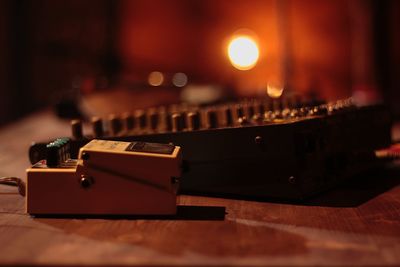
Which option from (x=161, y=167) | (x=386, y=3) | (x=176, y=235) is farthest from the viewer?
(x=386, y=3)

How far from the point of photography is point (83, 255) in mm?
993

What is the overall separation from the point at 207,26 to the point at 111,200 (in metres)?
3.94

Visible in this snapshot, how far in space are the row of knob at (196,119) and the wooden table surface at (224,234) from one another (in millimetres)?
241

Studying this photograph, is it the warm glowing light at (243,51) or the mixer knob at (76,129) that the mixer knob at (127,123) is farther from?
the warm glowing light at (243,51)

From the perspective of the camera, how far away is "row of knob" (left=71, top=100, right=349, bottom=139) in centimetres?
157

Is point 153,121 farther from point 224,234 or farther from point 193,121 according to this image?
point 224,234

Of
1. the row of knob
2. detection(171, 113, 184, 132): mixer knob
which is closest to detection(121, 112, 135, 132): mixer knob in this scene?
the row of knob

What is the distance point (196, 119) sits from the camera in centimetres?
156

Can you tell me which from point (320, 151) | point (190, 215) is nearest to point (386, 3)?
point (320, 151)

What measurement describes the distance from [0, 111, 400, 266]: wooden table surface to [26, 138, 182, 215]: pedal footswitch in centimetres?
3

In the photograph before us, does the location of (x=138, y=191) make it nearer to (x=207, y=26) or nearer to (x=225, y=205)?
(x=225, y=205)

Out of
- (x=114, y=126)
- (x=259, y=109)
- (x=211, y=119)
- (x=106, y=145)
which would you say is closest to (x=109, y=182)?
(x=106, y=145)

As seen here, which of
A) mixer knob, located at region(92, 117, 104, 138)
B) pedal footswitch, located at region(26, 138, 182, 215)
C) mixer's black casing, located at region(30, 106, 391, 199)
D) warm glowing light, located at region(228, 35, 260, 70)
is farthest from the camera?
warm glowing light, located at region(228, 35, 260, 70)

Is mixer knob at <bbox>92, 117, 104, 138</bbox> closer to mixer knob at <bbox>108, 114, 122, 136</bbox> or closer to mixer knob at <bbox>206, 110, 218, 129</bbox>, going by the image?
mixer knob at <bbox>108, 114, 122, 136</bbox>
